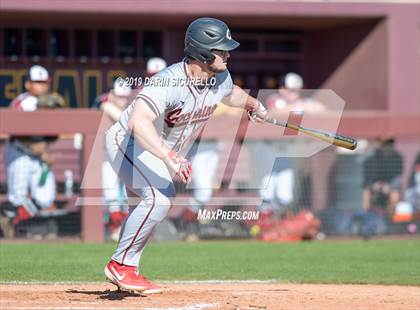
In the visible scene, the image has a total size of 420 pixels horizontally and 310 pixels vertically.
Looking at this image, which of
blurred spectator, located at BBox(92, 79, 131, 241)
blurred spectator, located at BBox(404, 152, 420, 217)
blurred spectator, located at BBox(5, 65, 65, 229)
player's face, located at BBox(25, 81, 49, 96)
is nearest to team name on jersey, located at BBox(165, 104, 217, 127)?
blurred spectator, located at BBox(92, 79, 131, 241)

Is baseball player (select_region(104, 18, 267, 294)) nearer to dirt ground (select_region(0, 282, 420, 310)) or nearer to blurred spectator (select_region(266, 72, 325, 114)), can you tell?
dirt ground (select_region(0, 282, 420, 310))

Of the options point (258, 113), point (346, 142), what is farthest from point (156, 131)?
point (346, 142)

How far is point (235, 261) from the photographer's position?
37.5 feet

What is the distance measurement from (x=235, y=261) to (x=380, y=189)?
407 centimetres

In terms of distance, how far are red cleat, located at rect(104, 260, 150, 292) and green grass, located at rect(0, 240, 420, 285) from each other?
6.81 feet

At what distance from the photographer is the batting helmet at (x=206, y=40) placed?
766 cm

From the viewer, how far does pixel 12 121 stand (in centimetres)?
1374

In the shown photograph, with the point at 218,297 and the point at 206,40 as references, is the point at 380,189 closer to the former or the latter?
the point at 218,297

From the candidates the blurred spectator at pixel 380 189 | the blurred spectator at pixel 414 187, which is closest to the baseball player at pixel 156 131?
the blurred spectator at pixel 380 189

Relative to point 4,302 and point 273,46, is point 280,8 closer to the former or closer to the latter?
point 273,46

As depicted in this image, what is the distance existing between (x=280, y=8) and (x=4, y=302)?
418 inches

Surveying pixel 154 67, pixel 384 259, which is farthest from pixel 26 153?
pixel 384 259

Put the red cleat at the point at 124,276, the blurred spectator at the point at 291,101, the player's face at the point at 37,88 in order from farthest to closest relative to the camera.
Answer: the blurred spectator at the point at 291,101
the player's face at the point at 37,88
the red cleat at the point at 124,276

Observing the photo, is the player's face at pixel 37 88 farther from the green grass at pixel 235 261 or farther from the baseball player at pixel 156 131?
the baseball player at pixel 156 131
